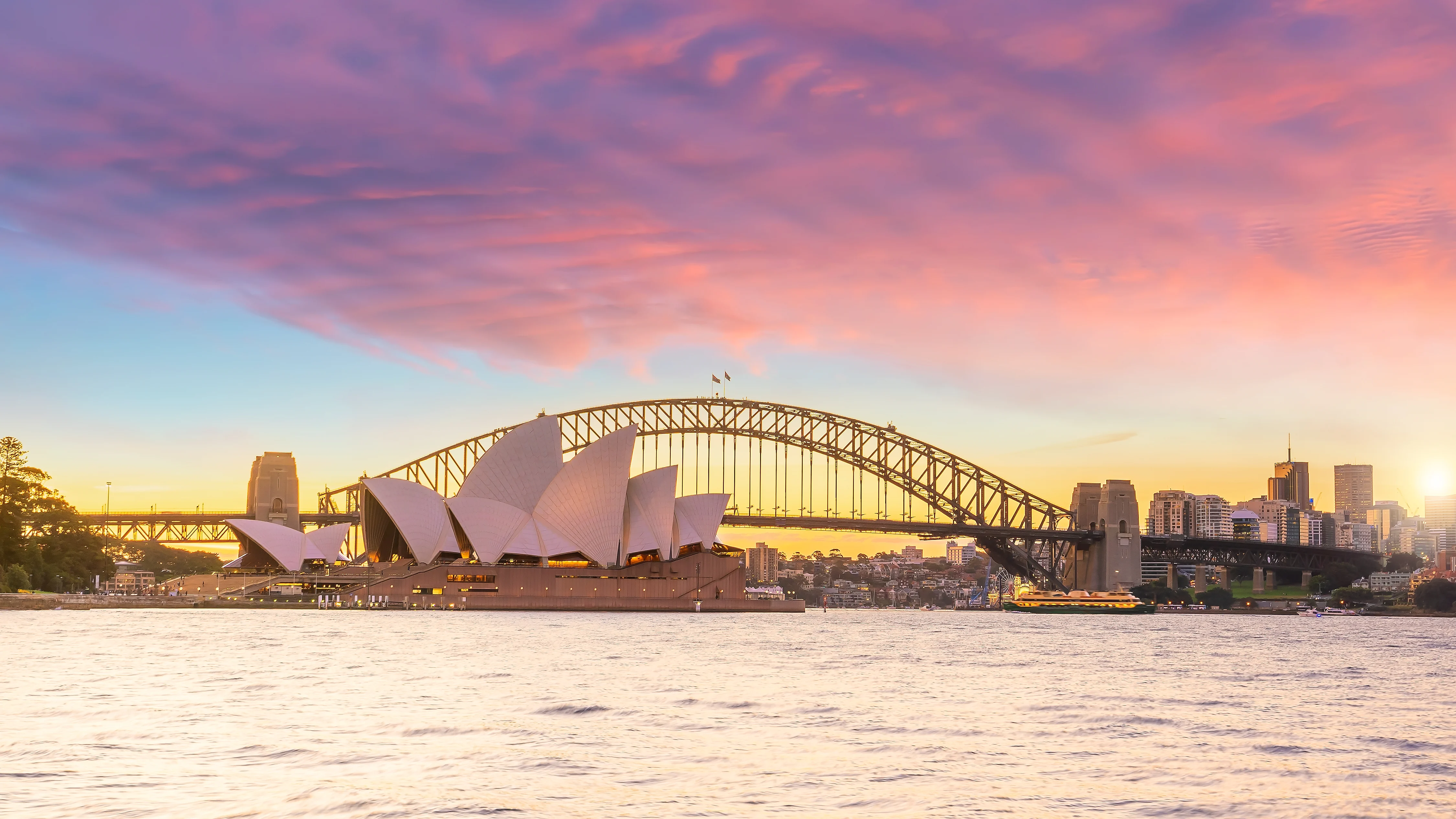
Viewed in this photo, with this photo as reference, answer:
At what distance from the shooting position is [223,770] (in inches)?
798

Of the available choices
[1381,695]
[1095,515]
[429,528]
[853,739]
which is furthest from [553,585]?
[853,739]

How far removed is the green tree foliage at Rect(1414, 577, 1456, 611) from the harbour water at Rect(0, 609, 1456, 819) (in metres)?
109

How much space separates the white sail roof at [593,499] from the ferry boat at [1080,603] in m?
52.5

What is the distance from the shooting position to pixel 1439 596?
492 feet

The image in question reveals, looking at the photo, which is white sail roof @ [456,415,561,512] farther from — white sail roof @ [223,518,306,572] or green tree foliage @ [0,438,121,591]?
green tree foliage @ [0,438,121,591]

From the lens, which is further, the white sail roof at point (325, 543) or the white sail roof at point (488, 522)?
the white sail roof at point (325, 543)

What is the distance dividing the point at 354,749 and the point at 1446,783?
18.8 m

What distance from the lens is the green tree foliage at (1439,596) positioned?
149750 mm

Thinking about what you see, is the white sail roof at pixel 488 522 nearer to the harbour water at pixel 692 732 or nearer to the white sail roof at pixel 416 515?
the white sail roof at pixel 416 515

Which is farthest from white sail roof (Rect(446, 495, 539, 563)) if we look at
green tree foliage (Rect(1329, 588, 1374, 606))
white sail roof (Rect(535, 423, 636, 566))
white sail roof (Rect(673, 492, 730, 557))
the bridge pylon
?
green tree foliage (Rect(1329, 588, 1374, 606))

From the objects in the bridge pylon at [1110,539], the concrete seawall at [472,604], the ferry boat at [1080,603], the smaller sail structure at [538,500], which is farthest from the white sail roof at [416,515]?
the bridge pylon at [1110,539]

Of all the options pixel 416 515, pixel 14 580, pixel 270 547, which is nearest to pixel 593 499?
pixel 416 515

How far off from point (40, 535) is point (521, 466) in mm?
37802

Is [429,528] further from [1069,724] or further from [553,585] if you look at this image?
[1069,724]
